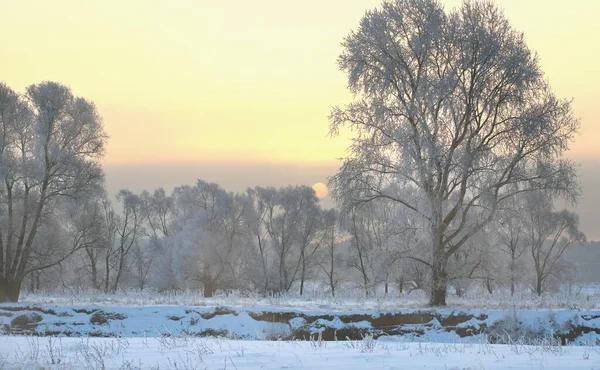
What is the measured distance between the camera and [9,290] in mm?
23234

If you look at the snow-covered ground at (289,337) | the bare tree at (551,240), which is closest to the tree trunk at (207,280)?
the snow-covered ground at (289,337)

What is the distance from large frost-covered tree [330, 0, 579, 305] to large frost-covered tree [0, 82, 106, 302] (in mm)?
13136

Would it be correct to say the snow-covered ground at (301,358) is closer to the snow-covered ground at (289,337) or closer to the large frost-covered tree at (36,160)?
the snow-covered ground at (289,337)

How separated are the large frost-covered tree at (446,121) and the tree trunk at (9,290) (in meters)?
15.5

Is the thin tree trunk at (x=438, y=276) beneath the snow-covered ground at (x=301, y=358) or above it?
above

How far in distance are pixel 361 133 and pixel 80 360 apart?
13401 millimetres

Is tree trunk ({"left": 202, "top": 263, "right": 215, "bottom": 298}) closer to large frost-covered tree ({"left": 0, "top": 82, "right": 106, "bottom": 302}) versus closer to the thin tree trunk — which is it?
large frost-covered tree ({"left": 0, "top": 82, "right": 106, "bottom": 302})

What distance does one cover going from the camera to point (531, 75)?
18078 millimetres

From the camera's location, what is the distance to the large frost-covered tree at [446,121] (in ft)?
59.0

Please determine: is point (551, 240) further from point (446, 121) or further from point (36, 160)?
point (36, 160)

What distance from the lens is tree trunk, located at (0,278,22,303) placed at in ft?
75.4

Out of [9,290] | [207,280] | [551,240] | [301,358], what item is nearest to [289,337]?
[301,358]

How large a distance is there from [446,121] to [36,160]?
60.4 feet

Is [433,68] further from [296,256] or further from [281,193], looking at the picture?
[296,256]
